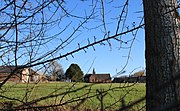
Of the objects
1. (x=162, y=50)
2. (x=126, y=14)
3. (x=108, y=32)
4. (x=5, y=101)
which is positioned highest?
(x=126, y=14)

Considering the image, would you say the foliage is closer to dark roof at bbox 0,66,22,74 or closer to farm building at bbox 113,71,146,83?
farm building at bbox 113,71,146,83

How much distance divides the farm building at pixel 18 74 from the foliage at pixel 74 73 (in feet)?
0.92

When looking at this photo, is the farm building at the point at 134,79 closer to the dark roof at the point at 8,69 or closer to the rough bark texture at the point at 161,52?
the rough bark texture at the point at 161,52

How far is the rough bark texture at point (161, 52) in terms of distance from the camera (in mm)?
1889

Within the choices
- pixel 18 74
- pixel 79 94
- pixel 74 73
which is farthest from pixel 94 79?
pixel 18 74

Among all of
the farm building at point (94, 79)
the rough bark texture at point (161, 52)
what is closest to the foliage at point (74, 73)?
the farm building at point (94, 79)

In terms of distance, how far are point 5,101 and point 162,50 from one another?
123cm

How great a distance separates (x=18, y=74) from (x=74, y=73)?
0.61 m

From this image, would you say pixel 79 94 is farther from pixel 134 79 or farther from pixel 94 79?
pixel 134 79

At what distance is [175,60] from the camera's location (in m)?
1.95

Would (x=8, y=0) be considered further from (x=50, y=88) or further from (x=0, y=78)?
(x=50, y=88)

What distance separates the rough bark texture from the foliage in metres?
0.78

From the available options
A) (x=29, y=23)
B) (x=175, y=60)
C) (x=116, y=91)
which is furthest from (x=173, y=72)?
(x=29, y=23)


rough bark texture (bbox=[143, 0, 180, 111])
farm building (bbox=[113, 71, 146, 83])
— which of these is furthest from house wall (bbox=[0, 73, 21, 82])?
rough bark texture (bbox=[143, 0, 180, 111])
